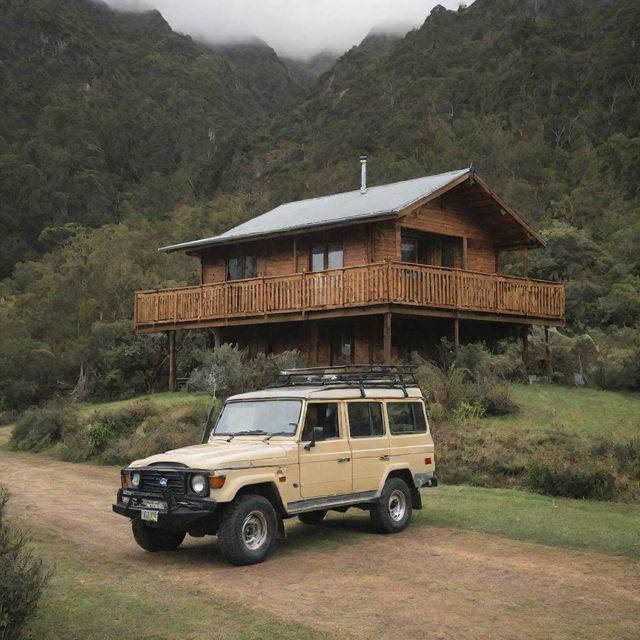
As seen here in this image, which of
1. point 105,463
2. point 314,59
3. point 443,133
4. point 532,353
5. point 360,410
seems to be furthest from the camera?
point 314,59

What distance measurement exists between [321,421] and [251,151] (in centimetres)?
7576

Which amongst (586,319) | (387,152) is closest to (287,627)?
(586,319)

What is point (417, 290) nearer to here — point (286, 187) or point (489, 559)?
point (489, 559)

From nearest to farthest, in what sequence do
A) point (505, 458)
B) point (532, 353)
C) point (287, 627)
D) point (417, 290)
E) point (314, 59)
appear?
1. point (287, 627)
2. point (505, 458)
3. point (417, 290)
4. point (532, 353)
5. point (314, 59)

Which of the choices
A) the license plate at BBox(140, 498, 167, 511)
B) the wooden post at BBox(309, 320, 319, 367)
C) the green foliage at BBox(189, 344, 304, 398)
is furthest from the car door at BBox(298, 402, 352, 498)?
the wooden post at BBox(309, 320, 319, 367)

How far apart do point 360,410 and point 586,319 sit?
81.2 ft

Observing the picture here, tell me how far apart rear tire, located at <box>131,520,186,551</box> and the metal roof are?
588 inches

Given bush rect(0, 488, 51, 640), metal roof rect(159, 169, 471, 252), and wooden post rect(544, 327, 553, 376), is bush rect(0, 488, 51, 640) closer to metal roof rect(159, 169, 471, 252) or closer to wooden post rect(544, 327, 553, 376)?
metal roof rect(159, 169, 471, 252)

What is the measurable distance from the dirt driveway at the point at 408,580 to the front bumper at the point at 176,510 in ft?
1.70

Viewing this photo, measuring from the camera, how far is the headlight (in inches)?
366

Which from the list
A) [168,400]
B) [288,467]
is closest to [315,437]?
[288,467]

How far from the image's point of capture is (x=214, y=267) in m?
31.2

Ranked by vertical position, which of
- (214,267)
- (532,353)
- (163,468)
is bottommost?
(163,468)

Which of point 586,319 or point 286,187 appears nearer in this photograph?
point 586,319
